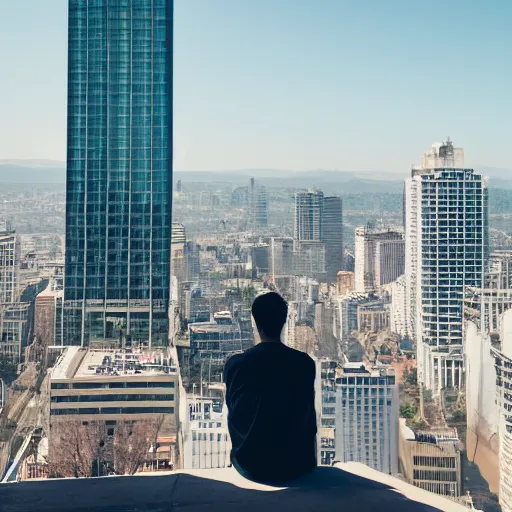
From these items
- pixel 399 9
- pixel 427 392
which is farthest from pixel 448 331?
pixel 399 9

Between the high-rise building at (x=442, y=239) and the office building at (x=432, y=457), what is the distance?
2.63ft

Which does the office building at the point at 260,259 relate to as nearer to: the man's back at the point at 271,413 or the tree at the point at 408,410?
Result: the tree at the point at 408,410

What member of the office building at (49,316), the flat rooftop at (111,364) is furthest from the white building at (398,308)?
the office building at (49,316)

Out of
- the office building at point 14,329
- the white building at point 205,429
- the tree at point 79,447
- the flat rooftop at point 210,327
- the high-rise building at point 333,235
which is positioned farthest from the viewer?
the high-rise building at point 333,235

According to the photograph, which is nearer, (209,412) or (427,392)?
(209,412)

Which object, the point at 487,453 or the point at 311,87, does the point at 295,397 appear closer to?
the point at 487,453

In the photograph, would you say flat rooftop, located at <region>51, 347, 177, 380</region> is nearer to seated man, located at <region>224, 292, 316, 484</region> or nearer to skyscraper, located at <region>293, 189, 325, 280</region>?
skyscraper, located at <region>293, 189, 325, 280</region>

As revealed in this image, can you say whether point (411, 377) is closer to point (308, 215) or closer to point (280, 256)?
point (280, 256)

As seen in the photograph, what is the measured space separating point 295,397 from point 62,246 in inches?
145

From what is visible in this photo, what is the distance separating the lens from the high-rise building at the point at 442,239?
4016 millimetres

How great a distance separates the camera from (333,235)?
4.04 m

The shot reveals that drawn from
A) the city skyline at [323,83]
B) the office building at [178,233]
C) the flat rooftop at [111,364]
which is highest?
the city skyline at [323,83]

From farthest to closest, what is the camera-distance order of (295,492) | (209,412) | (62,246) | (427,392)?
1. (62,246)
2. (427,392)
3. (209,412)
4. (295,492)

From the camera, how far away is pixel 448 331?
3.82 metres
